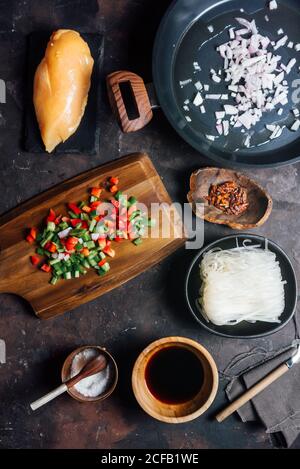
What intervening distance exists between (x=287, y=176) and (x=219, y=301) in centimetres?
65

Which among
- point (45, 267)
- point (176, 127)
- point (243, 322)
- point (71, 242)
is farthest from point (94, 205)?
point (243, 322)

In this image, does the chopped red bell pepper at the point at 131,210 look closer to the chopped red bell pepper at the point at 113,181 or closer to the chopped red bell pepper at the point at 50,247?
the chopped red bell pepper at the point at 113,181

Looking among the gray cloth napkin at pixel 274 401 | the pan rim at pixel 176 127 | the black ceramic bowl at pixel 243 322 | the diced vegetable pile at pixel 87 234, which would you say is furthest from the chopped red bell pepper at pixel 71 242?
the gray cloth napkin at pixel 274 401

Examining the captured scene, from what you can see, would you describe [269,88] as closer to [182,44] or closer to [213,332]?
→ [182,44]

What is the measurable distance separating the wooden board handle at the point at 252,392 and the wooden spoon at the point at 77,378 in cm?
56

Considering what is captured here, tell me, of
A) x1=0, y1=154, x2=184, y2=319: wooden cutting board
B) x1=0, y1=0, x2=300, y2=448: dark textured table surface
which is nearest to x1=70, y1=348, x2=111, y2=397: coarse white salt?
x1=0, y1=0, x2=300, y2=448: dark textured table surface

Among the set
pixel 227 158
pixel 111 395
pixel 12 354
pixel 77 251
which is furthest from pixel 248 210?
pixel 12 354

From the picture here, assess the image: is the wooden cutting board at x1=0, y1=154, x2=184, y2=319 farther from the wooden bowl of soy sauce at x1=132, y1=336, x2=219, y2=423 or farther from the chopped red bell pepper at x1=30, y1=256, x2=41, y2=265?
the wooden bowl of soy sauce at x1=132, y1=336, x2=219, y2=423

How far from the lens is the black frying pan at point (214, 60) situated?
2545 millimetres

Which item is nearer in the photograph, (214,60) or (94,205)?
(94,205)

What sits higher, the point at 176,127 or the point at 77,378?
the point at 176,127

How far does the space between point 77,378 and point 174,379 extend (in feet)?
1.35

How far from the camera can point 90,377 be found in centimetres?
247

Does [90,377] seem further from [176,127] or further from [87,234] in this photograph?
[176,127]
